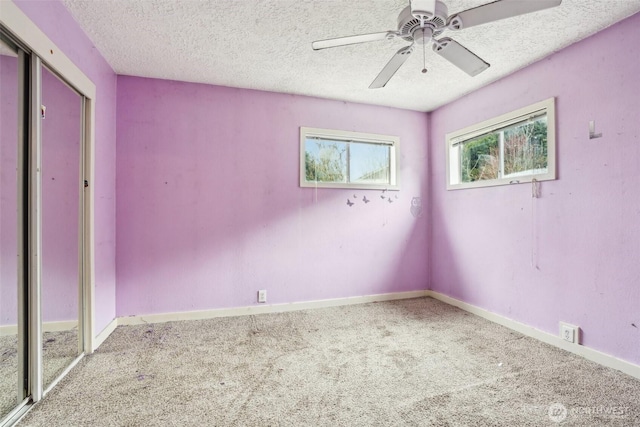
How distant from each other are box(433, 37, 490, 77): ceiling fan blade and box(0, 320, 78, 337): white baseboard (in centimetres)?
268

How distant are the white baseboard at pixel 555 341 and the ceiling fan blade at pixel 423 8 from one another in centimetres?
244

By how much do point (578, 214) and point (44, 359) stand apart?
3698mm

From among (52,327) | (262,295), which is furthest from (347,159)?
(52,327)

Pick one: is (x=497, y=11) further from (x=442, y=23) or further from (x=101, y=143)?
(x=101, y=143)

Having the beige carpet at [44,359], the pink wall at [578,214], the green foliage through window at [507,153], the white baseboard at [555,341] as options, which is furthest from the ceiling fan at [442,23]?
the beige carpet at [44,359]

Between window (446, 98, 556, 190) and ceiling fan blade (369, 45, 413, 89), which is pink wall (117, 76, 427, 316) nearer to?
window (446, 98, 556, 190)

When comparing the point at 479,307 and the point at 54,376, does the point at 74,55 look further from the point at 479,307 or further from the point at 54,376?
the point at 479,307

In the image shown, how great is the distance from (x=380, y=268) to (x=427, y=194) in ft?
3.66

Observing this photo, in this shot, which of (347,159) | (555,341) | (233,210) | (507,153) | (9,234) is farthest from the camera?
(347,159)

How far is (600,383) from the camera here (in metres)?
1.82

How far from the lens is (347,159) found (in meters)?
3.50

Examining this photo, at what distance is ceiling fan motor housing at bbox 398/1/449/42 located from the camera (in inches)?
57.2

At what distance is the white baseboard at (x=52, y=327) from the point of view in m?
1.51

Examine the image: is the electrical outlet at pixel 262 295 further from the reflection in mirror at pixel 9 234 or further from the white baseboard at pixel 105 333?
the reflection in mirror at pixel 9 234
